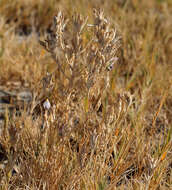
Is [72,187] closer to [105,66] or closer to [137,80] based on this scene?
[105,66]

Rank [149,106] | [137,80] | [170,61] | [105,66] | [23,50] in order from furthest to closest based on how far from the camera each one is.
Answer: [170,61], [23,50], [137,80], [149,106], [105,66]

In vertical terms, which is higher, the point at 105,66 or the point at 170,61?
the point at 105,66

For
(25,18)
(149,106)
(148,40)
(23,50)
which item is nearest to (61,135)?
(149,106)

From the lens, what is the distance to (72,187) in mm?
1327

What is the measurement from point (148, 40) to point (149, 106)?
0.75m

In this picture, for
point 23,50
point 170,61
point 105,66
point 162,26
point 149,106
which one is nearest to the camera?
point 105,66

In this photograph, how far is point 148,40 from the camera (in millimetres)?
2697

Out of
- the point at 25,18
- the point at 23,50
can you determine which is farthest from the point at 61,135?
the point at 25,18

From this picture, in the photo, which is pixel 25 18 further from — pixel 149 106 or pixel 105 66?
pixel 105 66

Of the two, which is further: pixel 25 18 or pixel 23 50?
pixel 25 18

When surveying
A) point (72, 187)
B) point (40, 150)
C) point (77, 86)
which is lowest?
point (72, 187)

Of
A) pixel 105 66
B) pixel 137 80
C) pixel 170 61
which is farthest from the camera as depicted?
pixel 170 61

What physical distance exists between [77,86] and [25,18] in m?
2.13

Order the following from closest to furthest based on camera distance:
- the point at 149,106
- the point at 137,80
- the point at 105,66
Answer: the point at 105,66, the point at 149,106, the point at 137,80
